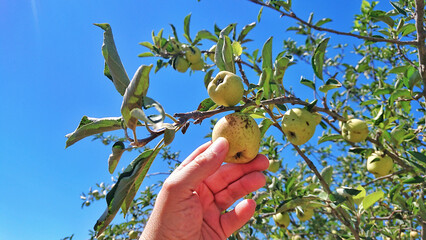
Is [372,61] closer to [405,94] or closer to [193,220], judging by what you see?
[405,94]

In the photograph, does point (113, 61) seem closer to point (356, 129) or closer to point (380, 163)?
point (356, 129)

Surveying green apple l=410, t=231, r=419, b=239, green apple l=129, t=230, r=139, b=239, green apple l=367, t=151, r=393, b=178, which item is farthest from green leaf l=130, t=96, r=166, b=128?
green apple l=410, t=231, r=419, b=239

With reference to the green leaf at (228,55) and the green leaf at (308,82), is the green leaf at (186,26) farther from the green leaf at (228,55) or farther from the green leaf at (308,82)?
the green leaf at (228,55)

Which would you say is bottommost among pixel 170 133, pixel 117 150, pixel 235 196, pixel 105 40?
pixel 235 196

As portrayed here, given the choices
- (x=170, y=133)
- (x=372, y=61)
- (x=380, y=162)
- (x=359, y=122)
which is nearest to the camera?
(x=170, y=133)

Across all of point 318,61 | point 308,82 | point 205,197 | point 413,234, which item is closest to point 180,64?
point 308,82

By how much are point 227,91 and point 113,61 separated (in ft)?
1.91

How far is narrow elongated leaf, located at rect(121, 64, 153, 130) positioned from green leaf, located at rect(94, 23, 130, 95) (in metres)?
0.21

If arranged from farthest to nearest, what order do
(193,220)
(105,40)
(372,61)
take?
(372,61)
(193,220)
(105,40)

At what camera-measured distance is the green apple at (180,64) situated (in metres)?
3.81

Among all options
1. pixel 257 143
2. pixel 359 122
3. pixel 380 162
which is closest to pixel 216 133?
pixel 257 143

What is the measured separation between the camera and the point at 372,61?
5227mm

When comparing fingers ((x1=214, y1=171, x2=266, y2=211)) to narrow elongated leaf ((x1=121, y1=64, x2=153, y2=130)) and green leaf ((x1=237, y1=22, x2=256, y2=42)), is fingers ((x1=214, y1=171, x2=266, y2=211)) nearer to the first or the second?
narrow elongated leaf ((x1=121, y1=64, x2=153, y2=130))

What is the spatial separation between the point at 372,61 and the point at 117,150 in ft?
17.2
